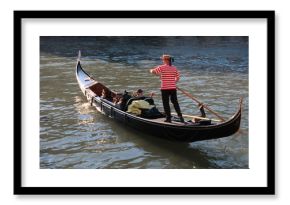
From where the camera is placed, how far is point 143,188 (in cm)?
385

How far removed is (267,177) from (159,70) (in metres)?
1.38

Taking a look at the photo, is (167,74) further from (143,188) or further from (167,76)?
(143,188)

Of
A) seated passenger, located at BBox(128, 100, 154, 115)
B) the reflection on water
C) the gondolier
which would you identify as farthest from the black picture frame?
seated passenger, located at BBox(128, 100, 154, 115)

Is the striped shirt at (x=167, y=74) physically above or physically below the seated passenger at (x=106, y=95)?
above

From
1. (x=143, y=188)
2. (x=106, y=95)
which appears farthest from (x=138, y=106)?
(x=143, y=188)

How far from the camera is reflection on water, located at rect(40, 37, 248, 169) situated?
4391mm

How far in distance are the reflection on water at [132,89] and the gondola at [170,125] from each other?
0.10 meters

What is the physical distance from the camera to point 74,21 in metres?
4.04

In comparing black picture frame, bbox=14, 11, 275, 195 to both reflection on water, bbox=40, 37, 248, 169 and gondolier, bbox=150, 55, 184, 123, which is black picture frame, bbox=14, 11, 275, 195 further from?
gondolier, bbox=150, 55, 184, 123

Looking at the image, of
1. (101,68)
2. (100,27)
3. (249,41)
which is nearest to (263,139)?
(249,41)

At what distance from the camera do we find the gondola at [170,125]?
444cm

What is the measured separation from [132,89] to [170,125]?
2.33m

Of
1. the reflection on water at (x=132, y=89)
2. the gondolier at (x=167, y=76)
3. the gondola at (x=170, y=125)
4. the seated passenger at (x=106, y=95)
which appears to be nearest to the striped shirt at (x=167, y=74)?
the gondolier at (x=167, y=76)

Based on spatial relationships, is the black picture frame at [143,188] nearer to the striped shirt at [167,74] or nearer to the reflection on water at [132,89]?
the reflection on water at [132,89]
